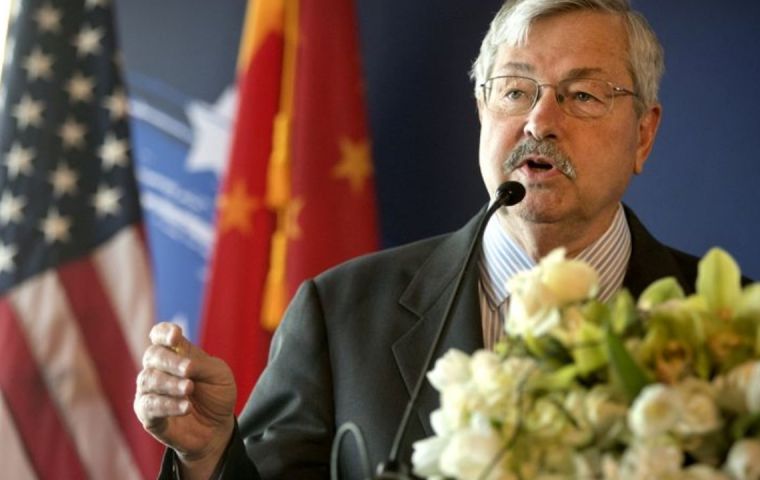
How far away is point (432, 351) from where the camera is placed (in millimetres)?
1377

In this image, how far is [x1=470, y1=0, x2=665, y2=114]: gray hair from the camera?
7.27ft

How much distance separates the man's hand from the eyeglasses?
28.6 inches

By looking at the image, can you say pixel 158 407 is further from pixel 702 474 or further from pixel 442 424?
pixel 702 474

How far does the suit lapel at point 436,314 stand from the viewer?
2094 mm

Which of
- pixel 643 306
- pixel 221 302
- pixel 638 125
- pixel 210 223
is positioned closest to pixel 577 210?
pixel 638 125

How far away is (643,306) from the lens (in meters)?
1.24

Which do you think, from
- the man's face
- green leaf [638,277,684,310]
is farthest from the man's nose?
green leaf [638,277,684,310]

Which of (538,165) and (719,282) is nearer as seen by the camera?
(719,282)

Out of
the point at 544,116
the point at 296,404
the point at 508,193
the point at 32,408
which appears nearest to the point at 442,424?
the point at 508,193

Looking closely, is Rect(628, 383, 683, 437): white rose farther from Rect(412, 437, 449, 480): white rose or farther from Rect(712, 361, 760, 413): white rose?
Rect(412, 437, 449, 480): white rose

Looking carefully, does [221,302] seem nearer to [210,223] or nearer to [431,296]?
[210,223]

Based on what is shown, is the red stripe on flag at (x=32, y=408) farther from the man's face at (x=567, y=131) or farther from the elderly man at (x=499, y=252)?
the man's face at (x=567, y=131)

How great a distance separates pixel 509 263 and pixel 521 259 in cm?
2

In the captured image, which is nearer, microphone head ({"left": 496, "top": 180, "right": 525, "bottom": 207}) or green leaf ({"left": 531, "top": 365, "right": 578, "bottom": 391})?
green leaf ({"left": 531, "top": 365, "right": 578, "bottom": 391})
